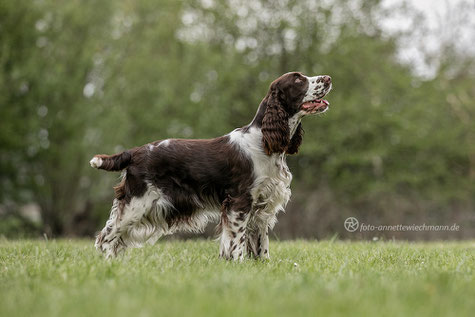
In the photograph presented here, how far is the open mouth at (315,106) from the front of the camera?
489 cm

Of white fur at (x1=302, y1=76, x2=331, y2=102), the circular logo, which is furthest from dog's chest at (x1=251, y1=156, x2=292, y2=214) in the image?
the circular logo

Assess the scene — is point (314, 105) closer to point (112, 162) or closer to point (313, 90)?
point (313, 90)

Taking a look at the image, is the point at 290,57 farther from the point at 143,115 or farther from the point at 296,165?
the point at 143,115

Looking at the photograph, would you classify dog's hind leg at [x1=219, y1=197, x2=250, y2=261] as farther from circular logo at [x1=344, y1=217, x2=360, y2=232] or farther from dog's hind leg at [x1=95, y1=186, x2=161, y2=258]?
circular logo at [x1=344, y1=217, x2=360, y2=232]

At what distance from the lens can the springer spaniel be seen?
4.67 metres

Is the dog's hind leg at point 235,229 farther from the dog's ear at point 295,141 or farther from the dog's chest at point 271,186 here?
the dog's ear at point 295,141

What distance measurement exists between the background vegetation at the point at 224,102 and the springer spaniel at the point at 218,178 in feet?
27.7

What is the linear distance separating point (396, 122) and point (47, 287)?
13887mm

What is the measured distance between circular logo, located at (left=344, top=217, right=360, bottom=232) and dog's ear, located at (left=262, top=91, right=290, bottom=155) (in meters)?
10.1

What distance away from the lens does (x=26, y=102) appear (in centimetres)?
1245

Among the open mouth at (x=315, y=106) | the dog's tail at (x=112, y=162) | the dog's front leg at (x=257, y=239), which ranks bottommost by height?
the dog's front leg at (x=257, y=239)

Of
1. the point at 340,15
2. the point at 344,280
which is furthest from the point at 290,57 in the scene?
the point at 344,280

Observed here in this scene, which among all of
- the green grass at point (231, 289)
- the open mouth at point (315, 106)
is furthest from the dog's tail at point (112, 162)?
the open mouth at point (315, 106)

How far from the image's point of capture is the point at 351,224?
1484cm
